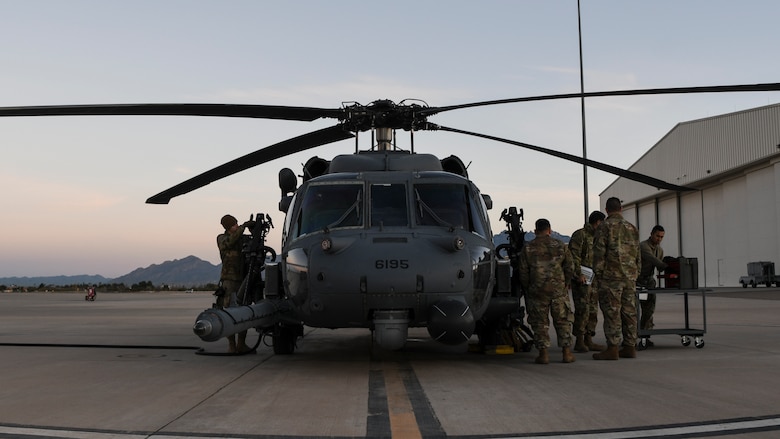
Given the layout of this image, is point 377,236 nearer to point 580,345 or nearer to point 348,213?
point 348,213

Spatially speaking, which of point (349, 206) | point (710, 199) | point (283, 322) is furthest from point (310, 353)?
point (710, 199)

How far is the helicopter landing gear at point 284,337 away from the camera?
30.5ft

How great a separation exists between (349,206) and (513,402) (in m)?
3.43

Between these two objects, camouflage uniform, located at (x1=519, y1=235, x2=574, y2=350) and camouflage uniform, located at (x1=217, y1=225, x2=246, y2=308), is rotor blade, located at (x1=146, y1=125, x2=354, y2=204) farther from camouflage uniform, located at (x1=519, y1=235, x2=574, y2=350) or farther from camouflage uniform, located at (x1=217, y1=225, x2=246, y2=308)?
camouflage uniform, located at (x1=519, y1=235, x2=574, y2=350)

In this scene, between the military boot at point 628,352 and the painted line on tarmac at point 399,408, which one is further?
the military boot at point 628,352

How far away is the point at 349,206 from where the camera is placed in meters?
8.29

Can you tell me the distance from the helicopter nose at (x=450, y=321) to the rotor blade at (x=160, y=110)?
3.26 meters

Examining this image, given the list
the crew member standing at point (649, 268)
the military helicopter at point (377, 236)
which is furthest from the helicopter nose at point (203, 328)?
the crew member standing at point (649, 268)

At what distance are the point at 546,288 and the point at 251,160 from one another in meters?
4.09

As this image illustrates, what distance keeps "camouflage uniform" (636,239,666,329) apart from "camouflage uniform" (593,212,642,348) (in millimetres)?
1593

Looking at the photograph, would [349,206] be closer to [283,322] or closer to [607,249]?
[283,322]

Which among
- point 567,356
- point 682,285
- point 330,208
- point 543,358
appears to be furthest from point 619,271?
point 330,208

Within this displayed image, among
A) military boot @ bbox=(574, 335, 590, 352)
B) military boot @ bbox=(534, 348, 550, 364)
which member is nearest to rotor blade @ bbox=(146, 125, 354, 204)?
military boot @ bbox=(534, 348, 550, 364)

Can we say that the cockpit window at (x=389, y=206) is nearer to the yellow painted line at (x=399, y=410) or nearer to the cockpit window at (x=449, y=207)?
the cockpit window at (x=449, y=207)
